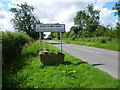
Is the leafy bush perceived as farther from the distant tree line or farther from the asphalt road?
the distant tree line

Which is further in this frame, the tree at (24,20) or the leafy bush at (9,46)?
the tree at (24,20)

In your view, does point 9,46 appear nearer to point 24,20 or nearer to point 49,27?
point 49,27

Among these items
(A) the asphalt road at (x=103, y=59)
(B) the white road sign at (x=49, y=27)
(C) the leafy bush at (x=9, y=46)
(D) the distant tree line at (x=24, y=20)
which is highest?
(D) the distant tree line at (x=24, y=20)

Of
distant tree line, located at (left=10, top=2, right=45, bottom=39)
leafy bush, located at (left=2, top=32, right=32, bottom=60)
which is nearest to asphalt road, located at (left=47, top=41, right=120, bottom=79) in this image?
leafy bush, located at (left=2, top=32, right=32, bottom=60)

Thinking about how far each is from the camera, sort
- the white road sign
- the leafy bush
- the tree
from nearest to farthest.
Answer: the leafy bush, the white road sign, the tree

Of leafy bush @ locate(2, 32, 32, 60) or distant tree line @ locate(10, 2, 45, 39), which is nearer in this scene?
leafy bush @ locate(2, 32, 32, 60)

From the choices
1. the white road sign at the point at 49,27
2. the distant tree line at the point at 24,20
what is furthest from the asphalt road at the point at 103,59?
the distant tree line at the point at 24,20

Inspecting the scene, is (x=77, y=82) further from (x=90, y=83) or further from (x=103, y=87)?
(x=103, y=87)

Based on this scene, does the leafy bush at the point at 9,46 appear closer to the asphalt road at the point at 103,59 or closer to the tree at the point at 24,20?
the asphalt road at the point at 103,59

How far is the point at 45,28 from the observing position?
7.67m

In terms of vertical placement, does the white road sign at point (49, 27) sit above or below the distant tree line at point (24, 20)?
below

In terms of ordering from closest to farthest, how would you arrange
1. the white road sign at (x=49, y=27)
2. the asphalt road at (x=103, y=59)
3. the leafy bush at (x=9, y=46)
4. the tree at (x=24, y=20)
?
1. the asphalt road at (x=103, y=59)
2. the leafy bush at (x=9, y=46)
3. the white road sign at (x=49, y=27)
4. the tree at (x=24, y=20)

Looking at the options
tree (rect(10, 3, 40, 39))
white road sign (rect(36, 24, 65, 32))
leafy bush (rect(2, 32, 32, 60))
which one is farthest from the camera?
tree (rect(10, 3, 40, 39))

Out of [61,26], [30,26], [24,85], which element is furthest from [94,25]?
[24,85]
